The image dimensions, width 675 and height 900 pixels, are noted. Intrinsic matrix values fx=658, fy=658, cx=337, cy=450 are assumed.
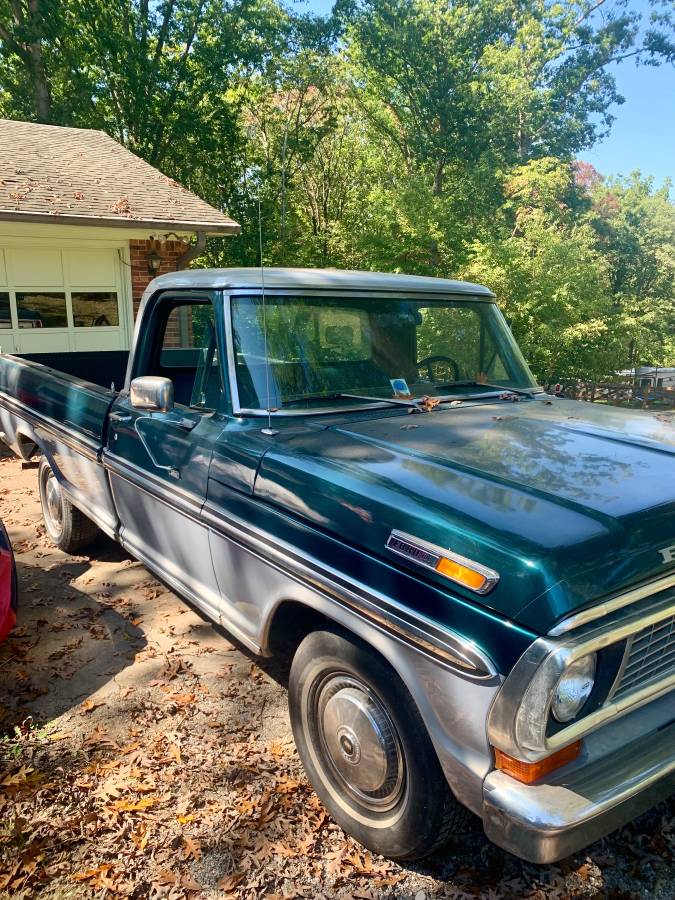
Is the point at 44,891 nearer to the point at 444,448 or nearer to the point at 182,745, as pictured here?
the point at 182,745

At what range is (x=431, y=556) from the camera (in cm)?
195

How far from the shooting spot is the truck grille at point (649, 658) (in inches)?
75.7

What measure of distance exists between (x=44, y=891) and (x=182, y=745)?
820 millimetres

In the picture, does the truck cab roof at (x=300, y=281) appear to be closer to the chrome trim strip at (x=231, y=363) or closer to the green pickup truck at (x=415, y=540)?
the green pickup truck at (x=415, y=540)

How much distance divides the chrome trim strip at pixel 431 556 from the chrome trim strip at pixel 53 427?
2.60 meters

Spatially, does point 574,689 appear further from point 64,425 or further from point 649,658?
point 64,425

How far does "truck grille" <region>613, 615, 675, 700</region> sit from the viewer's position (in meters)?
1.92

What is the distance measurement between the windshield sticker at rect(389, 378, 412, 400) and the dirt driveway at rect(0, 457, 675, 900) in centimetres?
163

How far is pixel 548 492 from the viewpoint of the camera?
7.00ft

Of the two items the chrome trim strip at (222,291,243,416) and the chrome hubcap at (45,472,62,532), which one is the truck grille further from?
the chrome hubcap at (45,472,62,532)

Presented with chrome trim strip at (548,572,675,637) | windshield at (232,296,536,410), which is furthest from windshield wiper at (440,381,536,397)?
chrome trim strip at (548,572,675,637)

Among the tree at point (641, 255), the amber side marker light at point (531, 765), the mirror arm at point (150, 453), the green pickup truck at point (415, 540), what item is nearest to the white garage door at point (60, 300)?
the green pickup truck at point (415, 540)

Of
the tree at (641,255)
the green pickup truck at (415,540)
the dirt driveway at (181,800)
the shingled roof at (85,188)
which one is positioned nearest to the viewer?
the green pickup truck at (415,540)

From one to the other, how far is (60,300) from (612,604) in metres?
10.4
